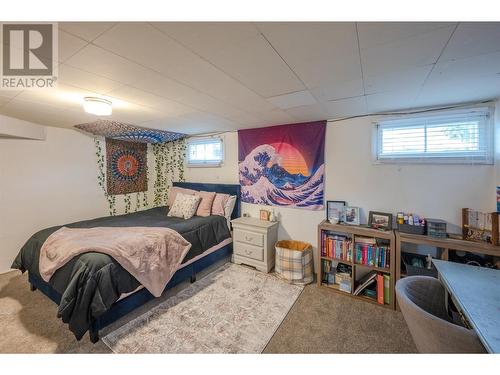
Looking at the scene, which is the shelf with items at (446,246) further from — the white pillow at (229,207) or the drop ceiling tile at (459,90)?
the white pillow at (229,207)

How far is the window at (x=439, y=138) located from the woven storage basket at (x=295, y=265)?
4.94ft

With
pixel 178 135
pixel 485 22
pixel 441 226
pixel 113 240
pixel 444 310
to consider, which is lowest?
pixel 444 310

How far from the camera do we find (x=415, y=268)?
6.62ft

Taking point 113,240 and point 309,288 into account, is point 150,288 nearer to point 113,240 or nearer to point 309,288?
point 113,240

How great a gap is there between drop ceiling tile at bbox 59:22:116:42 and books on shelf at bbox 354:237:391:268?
2712 millimetres

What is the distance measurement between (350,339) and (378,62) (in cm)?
211

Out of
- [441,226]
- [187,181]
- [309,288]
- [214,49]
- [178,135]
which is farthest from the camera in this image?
[187,181]

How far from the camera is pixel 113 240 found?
2045 mm

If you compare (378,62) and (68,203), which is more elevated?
(378,62)

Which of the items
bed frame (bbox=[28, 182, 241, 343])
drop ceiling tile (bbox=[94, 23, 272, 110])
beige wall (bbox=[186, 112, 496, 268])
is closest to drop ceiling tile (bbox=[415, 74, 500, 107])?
beige wall (bbox=[186, 112, 496, 268])

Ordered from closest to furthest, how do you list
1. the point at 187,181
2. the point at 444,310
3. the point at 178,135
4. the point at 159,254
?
the point at 444,310 < the point at 159,254 < the point at 178,135 < the point at 187,181

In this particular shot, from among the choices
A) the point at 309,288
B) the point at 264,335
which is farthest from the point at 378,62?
the point at 309,288

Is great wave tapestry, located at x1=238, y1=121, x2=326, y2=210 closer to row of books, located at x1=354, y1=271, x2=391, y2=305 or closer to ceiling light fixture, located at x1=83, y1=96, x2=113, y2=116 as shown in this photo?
row of books, located at x1=354, y1=271, x2=391, y2=305

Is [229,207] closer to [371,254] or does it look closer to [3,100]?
[371,254]
